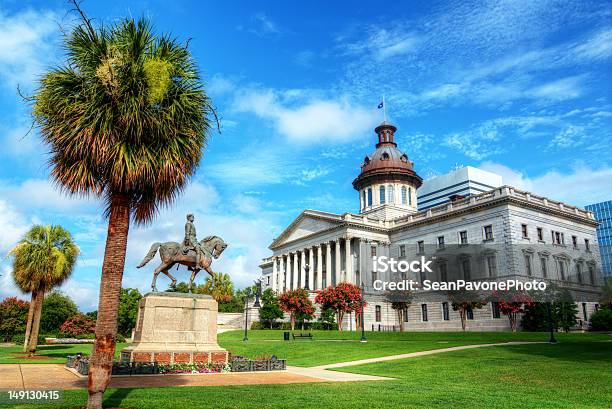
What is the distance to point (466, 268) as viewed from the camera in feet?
209

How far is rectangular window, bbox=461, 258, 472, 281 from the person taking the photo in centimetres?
6286

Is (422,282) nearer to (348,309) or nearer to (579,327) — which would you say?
(348,309)

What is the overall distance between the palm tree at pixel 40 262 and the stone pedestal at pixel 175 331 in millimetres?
13470

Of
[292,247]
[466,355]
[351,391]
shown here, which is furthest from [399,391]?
[292,247]

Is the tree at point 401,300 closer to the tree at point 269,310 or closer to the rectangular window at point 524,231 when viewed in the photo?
the tree at point 269,310

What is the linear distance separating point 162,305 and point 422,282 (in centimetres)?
5609

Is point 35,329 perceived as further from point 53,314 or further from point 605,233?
point 605,233

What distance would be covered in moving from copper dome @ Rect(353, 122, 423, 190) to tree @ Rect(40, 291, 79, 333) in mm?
54531

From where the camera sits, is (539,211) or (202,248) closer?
(202,248)

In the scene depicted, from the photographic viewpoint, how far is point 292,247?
90.2 metres

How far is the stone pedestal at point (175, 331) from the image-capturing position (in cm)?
1911

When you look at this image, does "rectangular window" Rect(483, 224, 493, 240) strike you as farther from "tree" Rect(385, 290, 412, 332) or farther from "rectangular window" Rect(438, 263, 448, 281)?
"tree" Rect(385, 290, 412, 332)

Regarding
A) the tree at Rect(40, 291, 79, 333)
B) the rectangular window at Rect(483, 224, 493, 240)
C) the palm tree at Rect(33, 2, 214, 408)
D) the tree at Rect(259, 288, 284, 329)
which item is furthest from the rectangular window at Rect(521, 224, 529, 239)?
the tree at Rect(40, 291, 79, 333)

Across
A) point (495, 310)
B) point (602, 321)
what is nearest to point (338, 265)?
point (495, 310)
